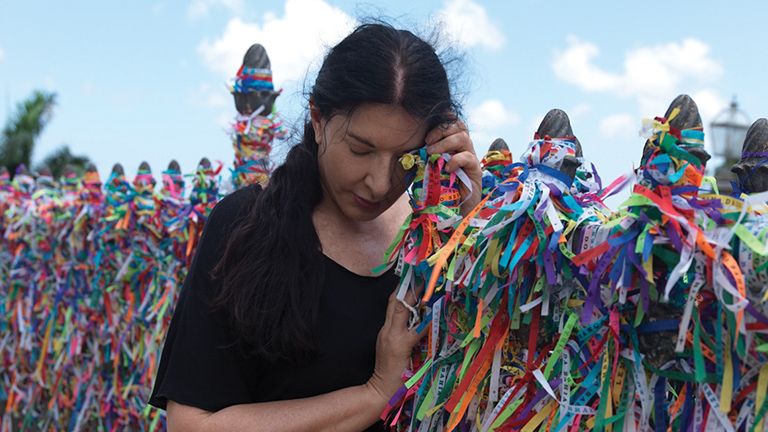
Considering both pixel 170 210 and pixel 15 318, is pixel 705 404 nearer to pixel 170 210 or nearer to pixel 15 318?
pixel 170 210

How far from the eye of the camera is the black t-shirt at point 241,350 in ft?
4.77

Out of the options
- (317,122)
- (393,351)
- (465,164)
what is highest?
(317,122)

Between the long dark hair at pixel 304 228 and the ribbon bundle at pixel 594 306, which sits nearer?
the ribbon bundle at pixel 594 306

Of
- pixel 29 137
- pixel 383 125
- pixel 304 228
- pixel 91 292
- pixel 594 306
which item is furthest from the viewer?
pixel 29 137

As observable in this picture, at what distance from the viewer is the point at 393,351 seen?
1445 mm

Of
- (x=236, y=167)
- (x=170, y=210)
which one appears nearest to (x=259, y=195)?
(x=236, y=167)

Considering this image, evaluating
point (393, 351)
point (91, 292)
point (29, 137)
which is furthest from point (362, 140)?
point (29, 137)

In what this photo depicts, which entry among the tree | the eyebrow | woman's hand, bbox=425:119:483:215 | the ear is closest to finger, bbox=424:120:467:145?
woman's hand, bbox=425:119:483:215

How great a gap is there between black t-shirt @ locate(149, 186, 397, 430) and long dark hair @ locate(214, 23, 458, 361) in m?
0.04

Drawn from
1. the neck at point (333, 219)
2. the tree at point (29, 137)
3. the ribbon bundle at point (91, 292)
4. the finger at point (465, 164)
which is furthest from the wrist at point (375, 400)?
the tree at point (29, 137)

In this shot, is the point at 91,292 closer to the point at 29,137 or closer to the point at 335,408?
the point at 335,408

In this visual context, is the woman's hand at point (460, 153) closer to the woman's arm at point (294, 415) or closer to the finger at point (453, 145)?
the finger at point (453, 145)

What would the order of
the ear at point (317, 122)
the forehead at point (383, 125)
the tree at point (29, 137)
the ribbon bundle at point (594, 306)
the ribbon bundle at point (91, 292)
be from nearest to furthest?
the ribbon bundle at point (594, 306), the forehead at point (383, 125), the ear at point (317, 122), the ribbon bundle at point (91, 292), the tree at point (29, 137)

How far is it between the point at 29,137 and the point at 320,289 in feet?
77.6
